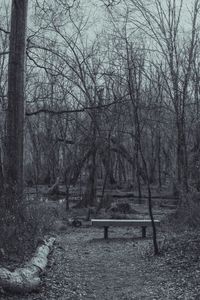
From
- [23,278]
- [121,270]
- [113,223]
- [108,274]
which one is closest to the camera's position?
A: [23,278]

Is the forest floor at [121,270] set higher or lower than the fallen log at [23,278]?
lower

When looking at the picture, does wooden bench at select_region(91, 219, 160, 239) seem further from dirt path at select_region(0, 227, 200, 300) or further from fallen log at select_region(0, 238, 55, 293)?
fallen log at select_region(0, 238, 55, 293)

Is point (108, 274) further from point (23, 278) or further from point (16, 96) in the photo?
point (16, 96)

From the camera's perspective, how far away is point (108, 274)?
313 inches

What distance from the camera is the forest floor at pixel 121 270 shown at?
6338mm

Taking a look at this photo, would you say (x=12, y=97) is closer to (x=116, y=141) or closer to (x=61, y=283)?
(x=61, y=283)

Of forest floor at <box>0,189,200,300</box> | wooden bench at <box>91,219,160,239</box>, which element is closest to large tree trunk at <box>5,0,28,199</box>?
forest floor at <box>0,189,200,300</box>

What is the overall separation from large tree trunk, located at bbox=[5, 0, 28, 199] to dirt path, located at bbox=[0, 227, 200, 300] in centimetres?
212

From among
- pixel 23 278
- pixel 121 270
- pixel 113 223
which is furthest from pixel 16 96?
pixel 23 278

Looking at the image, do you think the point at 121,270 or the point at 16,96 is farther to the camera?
the point at 16,96

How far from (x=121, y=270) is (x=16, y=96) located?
15.5 feet

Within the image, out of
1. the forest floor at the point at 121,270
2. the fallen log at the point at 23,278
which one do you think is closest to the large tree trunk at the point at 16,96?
the forest floor at the point at 121,270

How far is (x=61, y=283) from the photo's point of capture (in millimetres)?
6711

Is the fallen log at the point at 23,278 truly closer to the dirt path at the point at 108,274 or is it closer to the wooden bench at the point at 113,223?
the dirt path at the point at 108,274
